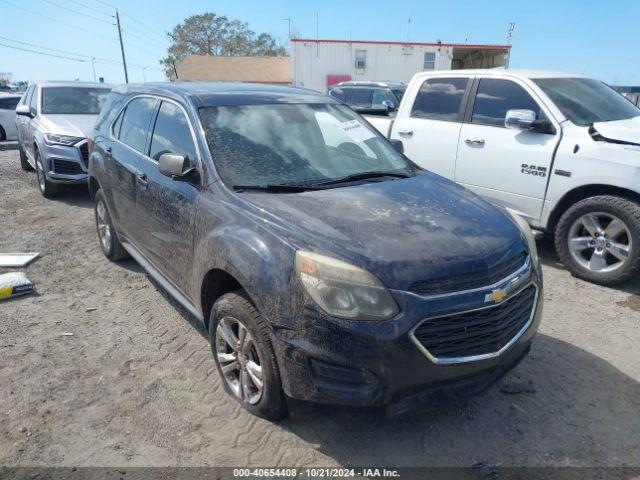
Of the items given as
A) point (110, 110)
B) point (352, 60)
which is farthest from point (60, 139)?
point (352, 60)

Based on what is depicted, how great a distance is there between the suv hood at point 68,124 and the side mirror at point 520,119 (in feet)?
20.4

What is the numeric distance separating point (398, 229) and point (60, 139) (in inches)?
271

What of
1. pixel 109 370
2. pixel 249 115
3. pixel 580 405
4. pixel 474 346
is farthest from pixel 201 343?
pixel 580 405

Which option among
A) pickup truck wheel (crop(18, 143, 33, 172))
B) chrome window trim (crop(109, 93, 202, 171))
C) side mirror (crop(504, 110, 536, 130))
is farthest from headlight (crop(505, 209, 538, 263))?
pickup truck wheel (crop(18, 143, 33, 172))

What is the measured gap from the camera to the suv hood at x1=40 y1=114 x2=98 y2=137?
7.77 metres

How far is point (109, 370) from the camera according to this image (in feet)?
11.0

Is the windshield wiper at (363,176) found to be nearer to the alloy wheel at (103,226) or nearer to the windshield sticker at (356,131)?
the windshield sticker at (356,131)

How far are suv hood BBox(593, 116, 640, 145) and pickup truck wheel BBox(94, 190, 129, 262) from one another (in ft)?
15.7

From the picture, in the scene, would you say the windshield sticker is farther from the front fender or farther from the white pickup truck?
the white pickup truck

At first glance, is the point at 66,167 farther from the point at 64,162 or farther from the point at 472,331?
the point at 472,331

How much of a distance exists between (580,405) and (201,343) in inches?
102

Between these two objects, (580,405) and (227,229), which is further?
(580,405)

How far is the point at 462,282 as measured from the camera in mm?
2355

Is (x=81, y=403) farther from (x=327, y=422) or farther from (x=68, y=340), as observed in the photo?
(x=327, y=422)
